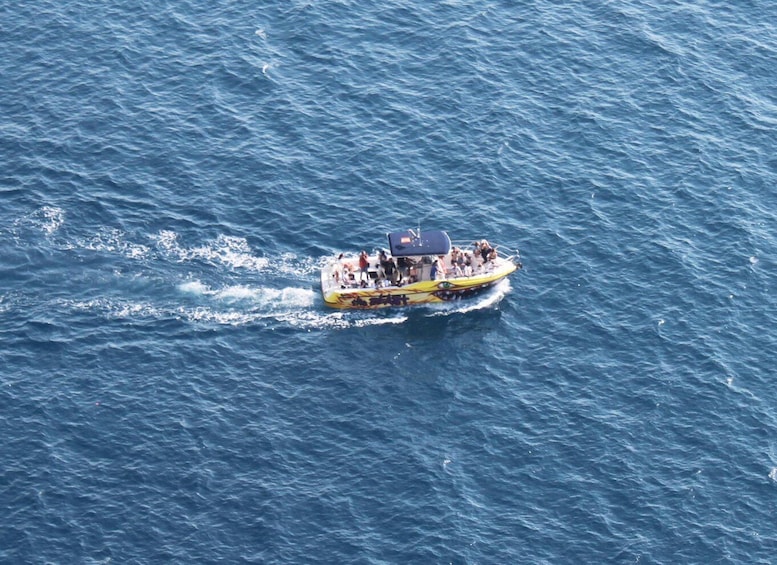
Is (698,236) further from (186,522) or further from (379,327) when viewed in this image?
(186,522)

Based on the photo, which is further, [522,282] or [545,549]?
[522,282]

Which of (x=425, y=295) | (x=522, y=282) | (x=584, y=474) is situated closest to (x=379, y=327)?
(x=425, y=295)

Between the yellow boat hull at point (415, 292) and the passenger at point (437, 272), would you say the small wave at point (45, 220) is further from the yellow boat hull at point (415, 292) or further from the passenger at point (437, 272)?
the passenger at point (437, 272)

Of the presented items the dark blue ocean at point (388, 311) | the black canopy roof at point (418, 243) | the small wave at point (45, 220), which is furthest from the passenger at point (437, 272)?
the small wave at point (45, 220)

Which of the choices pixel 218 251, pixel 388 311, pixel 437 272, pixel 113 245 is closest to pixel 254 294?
pixel 218 251

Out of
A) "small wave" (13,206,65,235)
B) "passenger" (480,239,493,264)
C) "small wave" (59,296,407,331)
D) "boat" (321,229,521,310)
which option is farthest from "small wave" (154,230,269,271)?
"passenger" (480,239,493,264)

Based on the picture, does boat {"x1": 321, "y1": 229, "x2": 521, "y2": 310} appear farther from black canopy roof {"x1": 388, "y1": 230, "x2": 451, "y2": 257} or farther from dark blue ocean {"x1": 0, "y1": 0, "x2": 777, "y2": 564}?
dark blue ocean {"x1": 0, "y1": 0, "x2": 777, "y2": 564}
